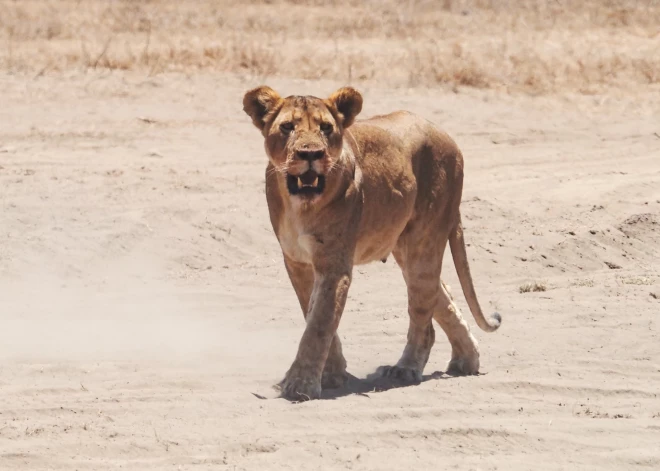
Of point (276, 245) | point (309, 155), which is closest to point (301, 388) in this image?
point (309, 155)

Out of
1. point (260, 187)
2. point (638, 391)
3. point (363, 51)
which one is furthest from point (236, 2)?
point (638, 391)

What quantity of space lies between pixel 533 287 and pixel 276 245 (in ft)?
8.15

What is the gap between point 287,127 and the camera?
22.0ft

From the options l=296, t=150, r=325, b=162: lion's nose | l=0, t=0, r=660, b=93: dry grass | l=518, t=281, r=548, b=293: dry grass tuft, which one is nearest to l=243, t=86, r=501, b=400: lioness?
l=296, t=150, r=325, b=162: lion's nose

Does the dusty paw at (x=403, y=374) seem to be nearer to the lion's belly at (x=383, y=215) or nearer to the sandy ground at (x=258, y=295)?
the sandy ground at (x=258, y=295)

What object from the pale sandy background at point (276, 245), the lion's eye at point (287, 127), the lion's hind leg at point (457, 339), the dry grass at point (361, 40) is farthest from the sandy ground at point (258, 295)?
the lion's eye at point (287, 127)

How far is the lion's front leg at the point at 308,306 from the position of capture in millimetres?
7230

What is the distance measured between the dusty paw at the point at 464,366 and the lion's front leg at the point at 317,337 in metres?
1.42

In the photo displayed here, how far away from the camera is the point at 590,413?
22.7 ft

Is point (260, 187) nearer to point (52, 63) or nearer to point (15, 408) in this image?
point (52, 63)

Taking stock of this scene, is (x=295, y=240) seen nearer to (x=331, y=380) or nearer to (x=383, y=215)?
(x=383, y=215)

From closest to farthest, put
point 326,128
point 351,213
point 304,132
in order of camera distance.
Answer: point 304,132 < point 326,128 < point 351,213

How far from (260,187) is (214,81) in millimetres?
3484

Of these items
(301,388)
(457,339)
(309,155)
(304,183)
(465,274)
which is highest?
(309,155)
